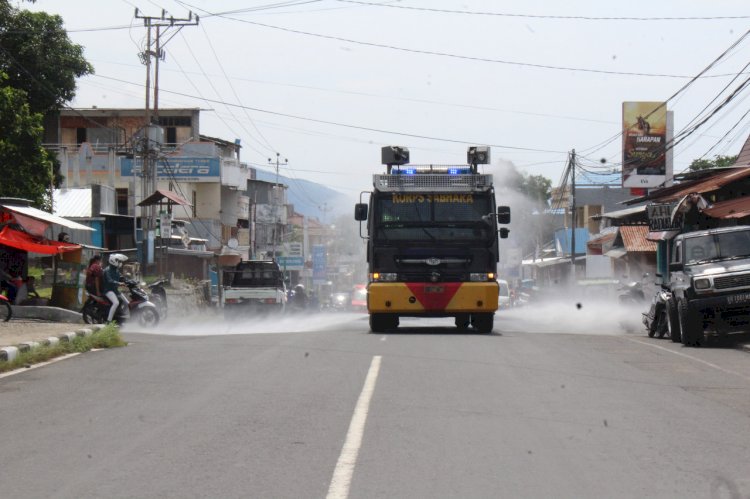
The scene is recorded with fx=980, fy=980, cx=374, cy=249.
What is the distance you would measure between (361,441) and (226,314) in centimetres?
2718

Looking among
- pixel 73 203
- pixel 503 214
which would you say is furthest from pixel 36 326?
pixel 73 203

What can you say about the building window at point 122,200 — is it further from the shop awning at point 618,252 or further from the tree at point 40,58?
the shop awning at point 618,252

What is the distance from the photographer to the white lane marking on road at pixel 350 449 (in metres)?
6.49

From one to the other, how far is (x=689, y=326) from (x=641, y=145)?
31619 mm

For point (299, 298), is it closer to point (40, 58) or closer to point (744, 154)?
point (40, 58)

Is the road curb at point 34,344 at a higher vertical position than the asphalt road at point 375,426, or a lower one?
higher

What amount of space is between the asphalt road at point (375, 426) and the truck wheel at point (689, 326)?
279cm

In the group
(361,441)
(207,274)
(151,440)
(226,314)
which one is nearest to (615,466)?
(361,441)

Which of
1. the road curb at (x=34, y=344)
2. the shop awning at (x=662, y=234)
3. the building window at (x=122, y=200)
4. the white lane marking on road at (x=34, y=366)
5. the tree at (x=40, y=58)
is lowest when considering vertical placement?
the white lane marking on road at (x=34, y=366)

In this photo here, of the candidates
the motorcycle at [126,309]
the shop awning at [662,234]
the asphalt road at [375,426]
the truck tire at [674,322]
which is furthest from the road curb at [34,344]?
the shop awning at [662,234]

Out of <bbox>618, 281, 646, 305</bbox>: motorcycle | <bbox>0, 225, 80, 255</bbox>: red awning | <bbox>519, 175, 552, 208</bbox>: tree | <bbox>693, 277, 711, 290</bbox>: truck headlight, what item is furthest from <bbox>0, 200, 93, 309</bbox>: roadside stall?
<bbox>519, 175, 552, 208</bbox>: tree

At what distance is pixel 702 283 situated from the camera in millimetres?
17953

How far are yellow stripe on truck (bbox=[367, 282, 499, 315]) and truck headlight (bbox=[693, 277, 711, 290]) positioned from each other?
4.65 m

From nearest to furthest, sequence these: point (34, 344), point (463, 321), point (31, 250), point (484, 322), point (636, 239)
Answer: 1. point (34, 344)
2. point (484, 322)
3. point (31, 250)
4. point (463, 321)
5. point (636, 239)
